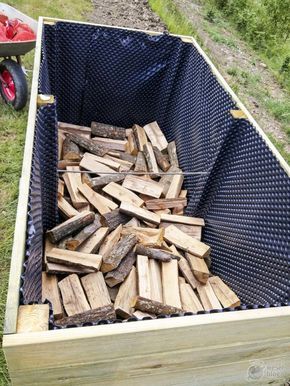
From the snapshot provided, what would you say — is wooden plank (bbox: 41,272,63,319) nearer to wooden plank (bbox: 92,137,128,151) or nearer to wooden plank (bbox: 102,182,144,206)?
wooden plank (bbox: 102,182,144,206)

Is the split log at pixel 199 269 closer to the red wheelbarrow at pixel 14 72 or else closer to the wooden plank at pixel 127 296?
the wooden plank at pixel 127 296

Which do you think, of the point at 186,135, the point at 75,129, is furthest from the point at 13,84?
the point at 186,135

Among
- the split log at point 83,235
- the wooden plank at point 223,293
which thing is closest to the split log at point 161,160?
the split log at point 83,235

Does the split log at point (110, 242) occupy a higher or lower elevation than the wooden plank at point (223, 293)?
higher

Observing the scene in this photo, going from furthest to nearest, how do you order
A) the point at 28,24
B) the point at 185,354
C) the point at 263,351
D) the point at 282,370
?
1. the point at 28,24
2. the point at 282,370
3. the point at 263,351
4. the point at 185,354

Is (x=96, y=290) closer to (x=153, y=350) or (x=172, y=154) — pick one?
(x=153, y=350)

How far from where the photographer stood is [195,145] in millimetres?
3453

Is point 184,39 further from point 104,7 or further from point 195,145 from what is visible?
point 104,7

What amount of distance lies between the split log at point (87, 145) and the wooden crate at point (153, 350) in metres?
2.13

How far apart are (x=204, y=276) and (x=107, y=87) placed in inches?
89.6

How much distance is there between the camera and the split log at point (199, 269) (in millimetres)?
2729

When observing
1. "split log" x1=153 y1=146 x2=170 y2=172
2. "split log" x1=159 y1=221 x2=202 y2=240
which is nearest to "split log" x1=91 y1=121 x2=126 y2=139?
"split log" x1=153 y1=146 x2=170 y2=172

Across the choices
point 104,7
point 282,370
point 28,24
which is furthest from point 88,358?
point 104,7

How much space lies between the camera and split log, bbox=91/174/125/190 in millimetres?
3251
